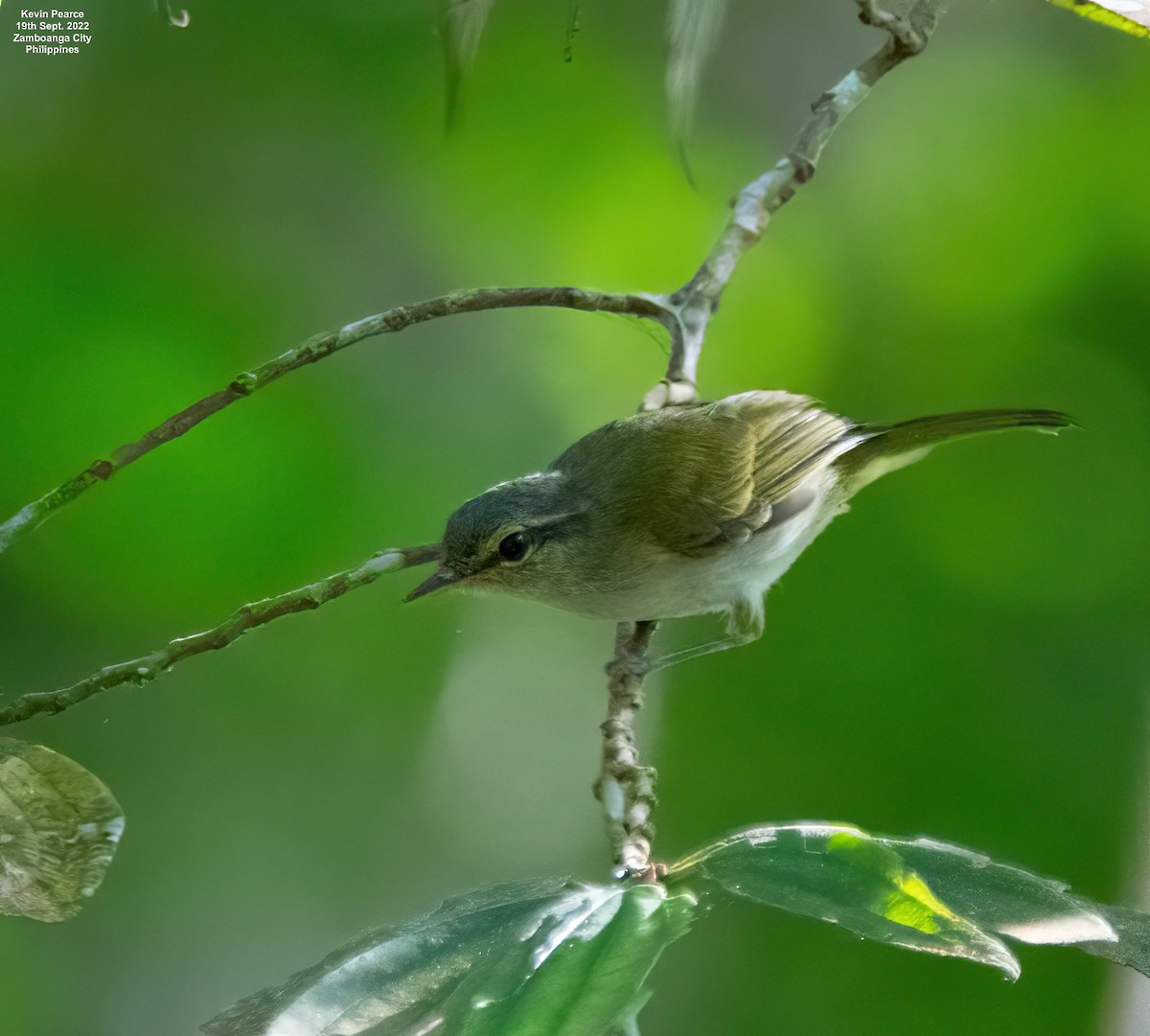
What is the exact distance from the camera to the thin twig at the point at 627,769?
44 centimetres

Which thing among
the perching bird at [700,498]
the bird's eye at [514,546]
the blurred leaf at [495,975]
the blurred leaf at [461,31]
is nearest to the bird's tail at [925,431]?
the perching bird at [700,498]

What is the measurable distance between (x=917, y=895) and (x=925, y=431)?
0.50 metres

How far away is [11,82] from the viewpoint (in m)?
0.69

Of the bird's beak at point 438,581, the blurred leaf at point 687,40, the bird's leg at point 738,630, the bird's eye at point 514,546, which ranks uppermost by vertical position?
the blurred leaf at point 687,40

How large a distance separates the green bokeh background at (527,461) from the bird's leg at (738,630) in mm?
14

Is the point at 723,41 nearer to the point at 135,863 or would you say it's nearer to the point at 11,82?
the point at 11,82

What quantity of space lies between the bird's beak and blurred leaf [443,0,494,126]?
33cm

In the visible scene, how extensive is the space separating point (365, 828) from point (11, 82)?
23.2 inches

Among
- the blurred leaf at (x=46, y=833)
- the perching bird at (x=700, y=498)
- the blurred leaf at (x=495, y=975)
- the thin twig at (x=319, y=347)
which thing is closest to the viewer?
the blurred leaf at (x=495, y=975)

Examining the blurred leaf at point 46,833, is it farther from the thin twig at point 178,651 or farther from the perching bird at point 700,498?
the perching bird at point 700,498

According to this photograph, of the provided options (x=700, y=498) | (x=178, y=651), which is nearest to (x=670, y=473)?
(x=700, y=498)

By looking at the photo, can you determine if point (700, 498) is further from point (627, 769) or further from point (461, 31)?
point (461, 31)

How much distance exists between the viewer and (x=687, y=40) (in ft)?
1.79

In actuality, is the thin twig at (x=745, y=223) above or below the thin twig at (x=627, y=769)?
above
